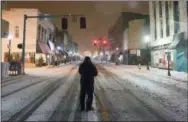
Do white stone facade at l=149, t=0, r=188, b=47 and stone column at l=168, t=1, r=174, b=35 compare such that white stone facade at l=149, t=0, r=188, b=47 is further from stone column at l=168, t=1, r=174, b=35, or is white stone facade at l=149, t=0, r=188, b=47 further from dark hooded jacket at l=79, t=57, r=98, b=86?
dark hooded jacket at l=79, t=57, r=98, b=86

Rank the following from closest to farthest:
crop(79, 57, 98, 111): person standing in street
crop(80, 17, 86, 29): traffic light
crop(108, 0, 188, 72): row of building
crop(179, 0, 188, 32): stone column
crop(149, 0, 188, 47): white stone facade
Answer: crop(79, 57, 98, 111): person standing in street < crop(80, 17, 86, 29): traffic light < crop(179, 0, 188, 32): stone column < crop(108, 0, 188, 72): row of building < crop(149, 0, 188, 47): white stone facade

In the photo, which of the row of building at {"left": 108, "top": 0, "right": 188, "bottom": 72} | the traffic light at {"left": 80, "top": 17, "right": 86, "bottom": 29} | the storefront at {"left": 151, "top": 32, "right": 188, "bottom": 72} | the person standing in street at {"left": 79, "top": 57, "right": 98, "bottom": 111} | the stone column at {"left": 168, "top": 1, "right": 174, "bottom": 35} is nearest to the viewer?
the person standing in street at {"left": 79, "top": 57, "right": 98, "bottom": 111}

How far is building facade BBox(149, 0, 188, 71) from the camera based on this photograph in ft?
107

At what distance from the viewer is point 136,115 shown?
8125mm


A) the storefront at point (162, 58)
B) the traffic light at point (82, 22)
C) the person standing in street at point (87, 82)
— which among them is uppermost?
the traffic light at point (82, 22)

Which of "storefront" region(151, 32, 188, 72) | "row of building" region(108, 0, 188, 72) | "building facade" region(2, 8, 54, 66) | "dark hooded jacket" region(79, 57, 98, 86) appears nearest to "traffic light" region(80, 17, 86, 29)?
"row of building" region(108, 0, 188, 72)

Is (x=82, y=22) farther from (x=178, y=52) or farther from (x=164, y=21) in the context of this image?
(x=164, y=21)

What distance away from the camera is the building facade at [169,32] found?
32.6 m

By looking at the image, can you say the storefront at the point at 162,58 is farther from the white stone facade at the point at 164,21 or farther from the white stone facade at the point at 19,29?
the white stone facade at the point at 19,29

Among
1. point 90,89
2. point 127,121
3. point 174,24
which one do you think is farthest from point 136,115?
point 174,24

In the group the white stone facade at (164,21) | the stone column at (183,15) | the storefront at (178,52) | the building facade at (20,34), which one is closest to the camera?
the storefront at (178,52)

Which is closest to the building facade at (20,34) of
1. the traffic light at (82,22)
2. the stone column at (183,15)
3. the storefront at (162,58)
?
the storefront at (162,58)

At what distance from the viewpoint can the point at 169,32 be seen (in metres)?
38.6

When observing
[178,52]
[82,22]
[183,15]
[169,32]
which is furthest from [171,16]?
[82,22]
